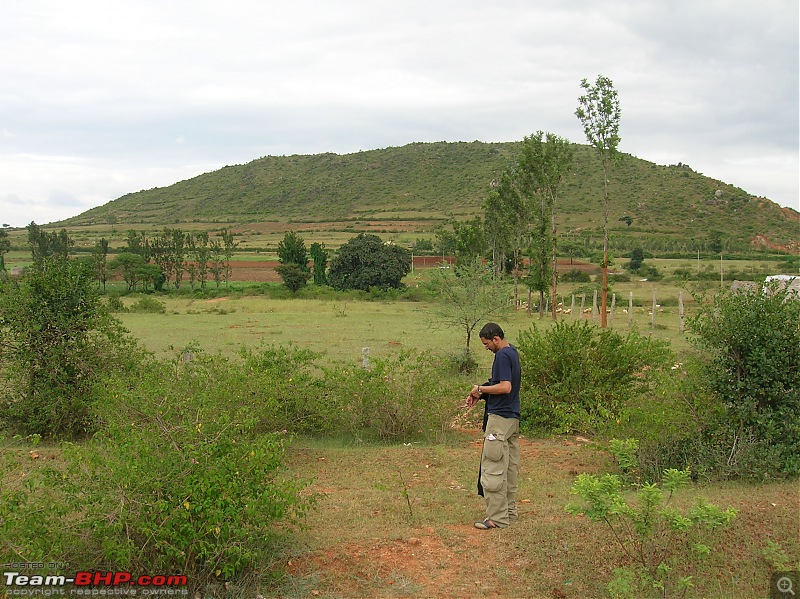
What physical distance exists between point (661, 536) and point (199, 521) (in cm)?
362

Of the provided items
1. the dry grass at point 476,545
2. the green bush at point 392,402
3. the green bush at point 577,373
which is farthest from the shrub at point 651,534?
the green bush at point 392,402

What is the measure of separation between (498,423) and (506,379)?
42cm

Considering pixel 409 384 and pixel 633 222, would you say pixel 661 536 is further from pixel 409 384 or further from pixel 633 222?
pixel 633 222

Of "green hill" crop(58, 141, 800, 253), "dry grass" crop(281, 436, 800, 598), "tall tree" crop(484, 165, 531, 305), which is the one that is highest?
"green hill" crop(58, 141, 800, 253)

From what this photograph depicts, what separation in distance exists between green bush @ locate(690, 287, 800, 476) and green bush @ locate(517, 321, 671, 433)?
2967 millimetres

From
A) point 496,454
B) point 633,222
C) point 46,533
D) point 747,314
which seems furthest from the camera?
point 633,222

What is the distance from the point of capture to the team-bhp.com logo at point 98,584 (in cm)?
441

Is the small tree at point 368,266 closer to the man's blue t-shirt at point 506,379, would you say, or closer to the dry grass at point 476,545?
the dry grass at point 476,545

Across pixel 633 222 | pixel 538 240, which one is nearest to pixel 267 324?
pixel 538 240

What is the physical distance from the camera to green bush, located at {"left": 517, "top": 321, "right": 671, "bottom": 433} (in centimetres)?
1050

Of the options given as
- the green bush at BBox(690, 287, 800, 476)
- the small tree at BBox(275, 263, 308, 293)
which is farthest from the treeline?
the green bush at BBox(690, 287, 800, 476)

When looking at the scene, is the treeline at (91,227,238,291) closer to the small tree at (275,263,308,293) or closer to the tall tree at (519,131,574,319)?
the small tree at (275,263,308,293)

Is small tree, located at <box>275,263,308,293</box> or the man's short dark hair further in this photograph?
small tree, located at <box>275,263,308,293</box>

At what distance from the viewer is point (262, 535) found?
513cm
